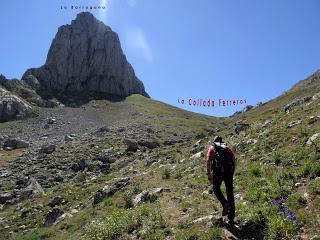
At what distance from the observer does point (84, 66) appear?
14488 centimetres

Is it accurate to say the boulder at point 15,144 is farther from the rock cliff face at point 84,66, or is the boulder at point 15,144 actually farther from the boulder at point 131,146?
the rock cliff face at point 84,66

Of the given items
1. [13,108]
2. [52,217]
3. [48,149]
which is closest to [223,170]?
[52,217]

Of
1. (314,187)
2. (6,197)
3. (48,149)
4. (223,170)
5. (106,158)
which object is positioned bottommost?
(314,187)

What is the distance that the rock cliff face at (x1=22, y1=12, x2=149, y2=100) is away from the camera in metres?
138

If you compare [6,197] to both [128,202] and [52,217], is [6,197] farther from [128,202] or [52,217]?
[128,202]

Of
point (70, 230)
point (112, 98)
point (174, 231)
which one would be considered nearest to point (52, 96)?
point (112, 98)

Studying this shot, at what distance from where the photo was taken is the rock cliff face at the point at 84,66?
452 feet

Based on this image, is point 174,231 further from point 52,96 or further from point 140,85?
point 140,85

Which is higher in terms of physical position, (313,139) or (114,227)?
(313,139)

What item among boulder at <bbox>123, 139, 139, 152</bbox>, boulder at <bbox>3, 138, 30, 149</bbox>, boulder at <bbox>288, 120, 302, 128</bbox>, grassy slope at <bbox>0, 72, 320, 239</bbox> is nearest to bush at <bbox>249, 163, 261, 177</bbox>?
grassy slope at <bbox>0, 72, 320, 239</bbox>

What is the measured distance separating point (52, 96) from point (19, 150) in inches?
2377

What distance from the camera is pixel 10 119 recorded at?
4156 inches

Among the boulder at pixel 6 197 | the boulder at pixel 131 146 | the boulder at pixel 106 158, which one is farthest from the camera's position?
the boulder at pixel 131 146

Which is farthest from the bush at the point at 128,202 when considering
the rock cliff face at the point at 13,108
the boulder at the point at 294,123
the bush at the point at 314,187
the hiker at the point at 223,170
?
the rock cliff face at the point at 13,108
